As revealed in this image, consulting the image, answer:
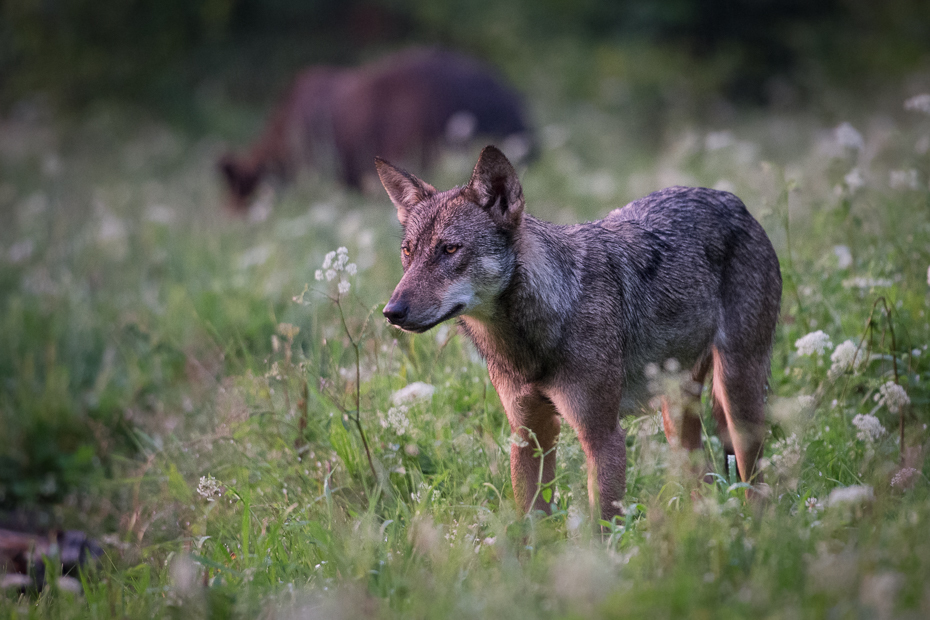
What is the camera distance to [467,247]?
9.57 ft

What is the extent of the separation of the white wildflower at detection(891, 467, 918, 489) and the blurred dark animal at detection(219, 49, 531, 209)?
7.04 meters

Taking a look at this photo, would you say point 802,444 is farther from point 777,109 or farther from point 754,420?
point 777,109

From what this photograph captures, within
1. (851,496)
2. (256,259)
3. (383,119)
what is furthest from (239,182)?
(851,496)

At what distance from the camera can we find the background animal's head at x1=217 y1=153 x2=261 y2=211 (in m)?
10.5

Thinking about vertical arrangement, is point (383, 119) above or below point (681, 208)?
below

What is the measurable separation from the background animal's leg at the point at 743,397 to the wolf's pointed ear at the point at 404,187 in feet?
4.83

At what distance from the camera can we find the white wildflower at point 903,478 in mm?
2664

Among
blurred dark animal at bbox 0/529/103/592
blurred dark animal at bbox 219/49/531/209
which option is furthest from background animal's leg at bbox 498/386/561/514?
blurred dark animal at bbox 219/49/531/209

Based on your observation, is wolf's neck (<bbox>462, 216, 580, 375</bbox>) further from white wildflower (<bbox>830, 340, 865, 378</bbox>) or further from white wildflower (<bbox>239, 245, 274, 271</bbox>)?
white wildflower (<bbox>239, 245, 274, 271</bbox>)

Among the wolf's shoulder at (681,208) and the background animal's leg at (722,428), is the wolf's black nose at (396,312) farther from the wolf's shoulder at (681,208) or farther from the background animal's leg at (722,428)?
the background animal's leg at (722,428)

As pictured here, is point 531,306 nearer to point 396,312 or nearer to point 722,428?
point 396,312

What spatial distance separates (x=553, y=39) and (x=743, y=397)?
1416cm

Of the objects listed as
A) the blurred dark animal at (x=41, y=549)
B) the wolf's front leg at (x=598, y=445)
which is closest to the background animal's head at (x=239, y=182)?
the blurred dark animal at (x=41, y=549)

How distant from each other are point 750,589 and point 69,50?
16.5m
